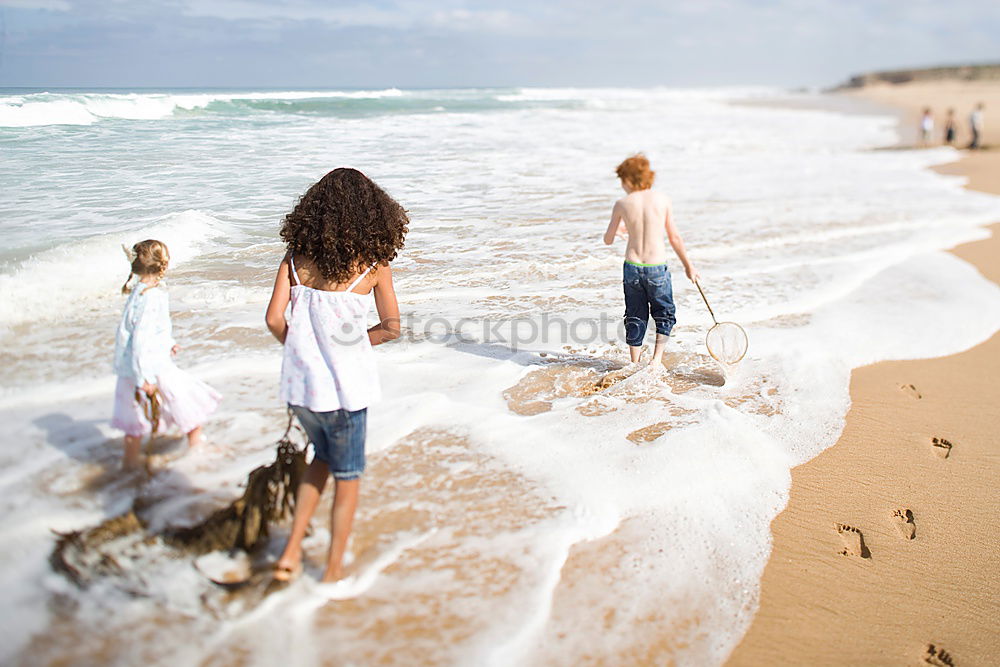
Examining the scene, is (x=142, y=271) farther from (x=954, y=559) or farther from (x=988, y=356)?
(x=988, y=356)

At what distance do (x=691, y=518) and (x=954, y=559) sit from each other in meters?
1.27

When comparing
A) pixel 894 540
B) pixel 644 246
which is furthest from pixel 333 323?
pixel 894 540

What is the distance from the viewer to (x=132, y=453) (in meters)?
3.61

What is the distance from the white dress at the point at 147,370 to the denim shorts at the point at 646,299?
3004mm

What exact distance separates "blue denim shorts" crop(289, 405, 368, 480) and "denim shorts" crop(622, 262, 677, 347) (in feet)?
9.00

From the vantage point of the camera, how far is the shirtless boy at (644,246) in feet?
16.0

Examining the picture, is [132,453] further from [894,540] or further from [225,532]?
[894,540]

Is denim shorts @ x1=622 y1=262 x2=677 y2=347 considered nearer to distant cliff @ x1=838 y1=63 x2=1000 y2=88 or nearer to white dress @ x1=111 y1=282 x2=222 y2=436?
white dress @ x1=111 y1=282 x2=222 y2=436

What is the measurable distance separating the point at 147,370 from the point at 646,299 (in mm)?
3300

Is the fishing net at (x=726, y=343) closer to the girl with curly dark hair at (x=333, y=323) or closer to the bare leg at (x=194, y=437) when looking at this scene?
the girl with curly dark hair at (x=333, y=323)

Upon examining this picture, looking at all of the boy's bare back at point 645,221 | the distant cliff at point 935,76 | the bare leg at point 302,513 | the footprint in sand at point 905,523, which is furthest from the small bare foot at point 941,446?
the distant cliff at point 935,76

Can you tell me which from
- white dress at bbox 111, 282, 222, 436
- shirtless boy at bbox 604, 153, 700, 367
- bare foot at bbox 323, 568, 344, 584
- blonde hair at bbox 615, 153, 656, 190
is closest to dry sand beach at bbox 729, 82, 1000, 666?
shirtless boy at bbox 604, 153, 700, 367

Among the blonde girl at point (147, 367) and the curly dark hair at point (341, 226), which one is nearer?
the curly dark hair at point (341, 226)

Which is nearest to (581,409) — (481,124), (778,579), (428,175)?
(778,579)
